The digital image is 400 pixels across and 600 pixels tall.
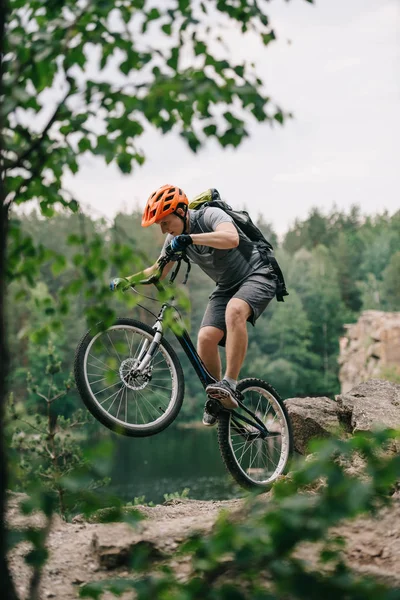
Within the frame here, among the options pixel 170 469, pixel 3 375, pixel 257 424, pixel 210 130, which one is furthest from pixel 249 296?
pixel 170 469

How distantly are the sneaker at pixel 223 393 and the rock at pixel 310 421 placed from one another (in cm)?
156

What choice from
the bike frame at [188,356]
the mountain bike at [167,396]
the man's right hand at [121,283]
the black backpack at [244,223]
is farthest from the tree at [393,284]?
the man's right hand at [121,283]

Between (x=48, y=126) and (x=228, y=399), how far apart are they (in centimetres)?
317

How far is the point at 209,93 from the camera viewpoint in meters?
2.88

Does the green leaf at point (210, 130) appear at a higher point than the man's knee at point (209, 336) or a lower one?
higher

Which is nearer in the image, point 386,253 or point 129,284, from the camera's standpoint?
point 129,284

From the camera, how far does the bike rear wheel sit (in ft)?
19.0

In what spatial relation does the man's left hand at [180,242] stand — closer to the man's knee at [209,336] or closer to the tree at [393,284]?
the man's knee at [209,336]

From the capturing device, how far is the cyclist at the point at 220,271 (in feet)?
17.5

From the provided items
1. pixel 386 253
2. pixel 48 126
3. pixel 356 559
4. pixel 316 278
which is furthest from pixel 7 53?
pixel 386 253

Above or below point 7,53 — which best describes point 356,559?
below

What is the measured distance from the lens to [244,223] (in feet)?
19.1

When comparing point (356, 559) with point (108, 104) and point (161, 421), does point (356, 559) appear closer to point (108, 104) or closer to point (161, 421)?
point (161, 421)

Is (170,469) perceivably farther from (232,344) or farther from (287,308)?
(232,344)
